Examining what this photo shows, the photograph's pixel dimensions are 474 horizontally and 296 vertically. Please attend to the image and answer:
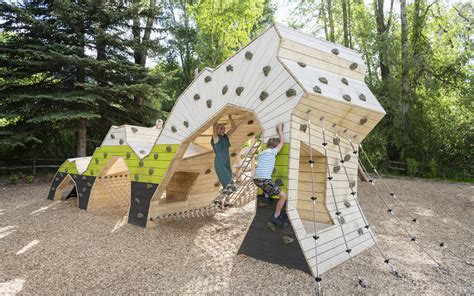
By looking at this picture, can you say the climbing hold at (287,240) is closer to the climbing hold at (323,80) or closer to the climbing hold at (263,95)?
the climbing hold at (263,95)

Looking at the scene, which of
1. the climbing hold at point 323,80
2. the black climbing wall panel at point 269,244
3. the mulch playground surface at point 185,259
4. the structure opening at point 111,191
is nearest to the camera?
the mulch playground surface at point 185,259

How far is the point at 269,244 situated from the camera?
13.5 feet

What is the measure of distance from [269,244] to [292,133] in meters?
1.40

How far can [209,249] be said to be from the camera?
489 cm

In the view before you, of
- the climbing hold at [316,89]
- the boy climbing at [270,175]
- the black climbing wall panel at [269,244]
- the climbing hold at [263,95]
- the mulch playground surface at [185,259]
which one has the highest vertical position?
the climbing hold at [316,89]

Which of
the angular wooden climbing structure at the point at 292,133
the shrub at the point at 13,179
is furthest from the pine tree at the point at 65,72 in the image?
the angular wooden climbing structure at the point at 292,133

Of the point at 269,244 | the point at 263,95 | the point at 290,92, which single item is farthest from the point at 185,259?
the point at 290,92

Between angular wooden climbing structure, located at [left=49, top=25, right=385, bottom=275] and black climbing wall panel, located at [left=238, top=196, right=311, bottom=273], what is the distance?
0.04 ft

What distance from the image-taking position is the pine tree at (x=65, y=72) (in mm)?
11156

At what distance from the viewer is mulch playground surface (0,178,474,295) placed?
3.58m

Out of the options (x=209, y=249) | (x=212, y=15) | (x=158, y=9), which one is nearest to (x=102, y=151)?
(x=209, y=249)

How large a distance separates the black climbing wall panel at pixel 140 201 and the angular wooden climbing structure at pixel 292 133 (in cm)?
2

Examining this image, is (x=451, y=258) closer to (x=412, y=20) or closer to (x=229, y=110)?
(x=229, y=110)

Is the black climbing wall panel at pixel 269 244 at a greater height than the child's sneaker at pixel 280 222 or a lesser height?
lesser
